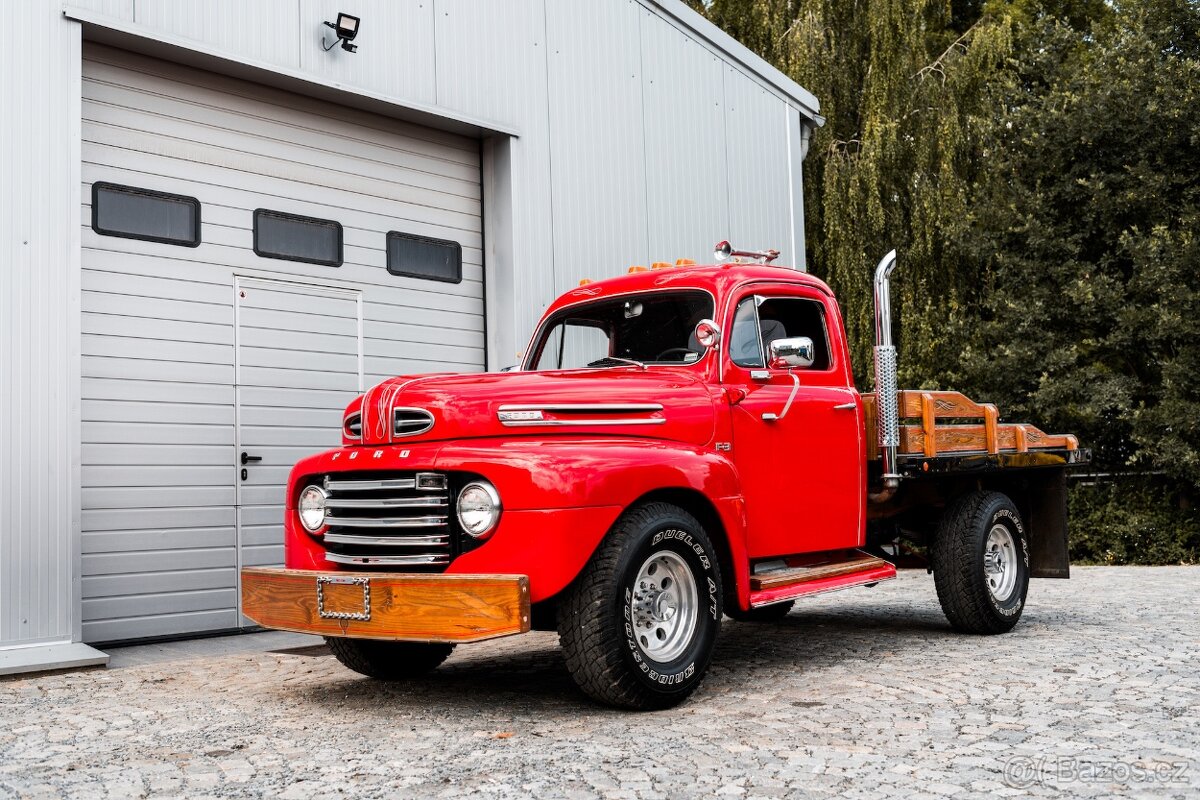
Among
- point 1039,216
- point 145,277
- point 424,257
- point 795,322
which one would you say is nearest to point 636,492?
point 795,322

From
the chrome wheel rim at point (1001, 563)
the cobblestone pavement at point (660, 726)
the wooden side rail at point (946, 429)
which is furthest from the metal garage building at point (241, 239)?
the chrome wheel rim at point (1001, 563)

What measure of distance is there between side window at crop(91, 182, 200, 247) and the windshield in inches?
117

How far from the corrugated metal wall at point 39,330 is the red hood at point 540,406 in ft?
7.89

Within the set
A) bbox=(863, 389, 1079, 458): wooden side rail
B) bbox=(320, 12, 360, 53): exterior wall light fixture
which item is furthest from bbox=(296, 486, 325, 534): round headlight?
bbox=(320, 12, 360, 53): exterior wall light fixture

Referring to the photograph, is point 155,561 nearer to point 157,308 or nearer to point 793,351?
point 157,308

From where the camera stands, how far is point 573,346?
711cm

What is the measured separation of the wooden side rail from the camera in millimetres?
7410

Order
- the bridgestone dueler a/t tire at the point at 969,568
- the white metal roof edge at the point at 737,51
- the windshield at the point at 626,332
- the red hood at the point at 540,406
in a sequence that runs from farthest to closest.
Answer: the white metal roof edge at the point at 737,51, the bridgestone dueler a/t tire at the point at 969,568, the windshield at the point at 626,332, the red hood at the point at 540,406

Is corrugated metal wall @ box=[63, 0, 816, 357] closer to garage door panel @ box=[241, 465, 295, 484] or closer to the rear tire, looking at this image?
garage door panel @ box=[241, 465, 295, 484]

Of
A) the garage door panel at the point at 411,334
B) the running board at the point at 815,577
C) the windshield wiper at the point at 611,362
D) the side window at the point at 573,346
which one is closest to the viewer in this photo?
the running board at the point at 815,577

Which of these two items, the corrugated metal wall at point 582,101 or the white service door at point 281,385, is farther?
the corrugated metal wall at point 582,101

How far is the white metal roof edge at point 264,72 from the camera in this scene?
7793mm

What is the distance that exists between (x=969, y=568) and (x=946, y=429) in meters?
0.91

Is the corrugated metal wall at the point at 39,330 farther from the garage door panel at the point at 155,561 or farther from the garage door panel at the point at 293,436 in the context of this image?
the garage door panel at the point at 293,436
